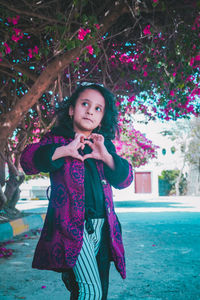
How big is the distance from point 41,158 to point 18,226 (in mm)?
5769

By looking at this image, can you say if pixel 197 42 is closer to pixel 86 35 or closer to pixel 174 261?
pixel 86 35

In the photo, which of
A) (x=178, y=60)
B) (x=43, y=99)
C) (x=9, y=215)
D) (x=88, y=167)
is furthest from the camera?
(x=9, y=215)

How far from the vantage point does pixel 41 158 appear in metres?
1.86

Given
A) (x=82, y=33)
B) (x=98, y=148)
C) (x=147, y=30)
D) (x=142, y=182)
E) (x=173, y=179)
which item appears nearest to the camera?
(x=98, y=148)

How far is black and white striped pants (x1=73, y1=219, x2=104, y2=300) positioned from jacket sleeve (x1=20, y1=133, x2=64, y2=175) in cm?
40

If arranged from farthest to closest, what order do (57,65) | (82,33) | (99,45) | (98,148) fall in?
(99,45), (57,65), (82,33), (98,148)

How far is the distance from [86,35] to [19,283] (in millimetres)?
3029

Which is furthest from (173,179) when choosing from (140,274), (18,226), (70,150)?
(70,150)

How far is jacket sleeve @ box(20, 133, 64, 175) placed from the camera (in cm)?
183

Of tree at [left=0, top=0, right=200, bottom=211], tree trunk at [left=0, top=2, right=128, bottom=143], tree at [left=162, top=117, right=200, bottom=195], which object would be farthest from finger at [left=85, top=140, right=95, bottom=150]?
tree at [left=162, top=117, right=200, bottom=195]

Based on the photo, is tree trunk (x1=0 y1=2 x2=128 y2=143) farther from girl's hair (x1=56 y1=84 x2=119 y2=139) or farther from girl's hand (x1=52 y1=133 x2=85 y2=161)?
girl's hand (x1=52 y1=133 x2=85 y2=161)

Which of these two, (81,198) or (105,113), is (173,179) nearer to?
(105,113)

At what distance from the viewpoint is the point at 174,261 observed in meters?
4.47

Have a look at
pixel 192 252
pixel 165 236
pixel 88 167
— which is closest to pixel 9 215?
pixel 165 236
